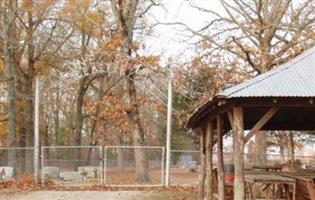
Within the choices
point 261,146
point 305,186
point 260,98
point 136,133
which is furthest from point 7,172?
point 260,98

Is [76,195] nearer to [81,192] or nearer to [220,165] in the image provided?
[81,192]

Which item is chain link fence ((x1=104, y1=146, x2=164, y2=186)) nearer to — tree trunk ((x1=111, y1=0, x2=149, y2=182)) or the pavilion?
tree trunk ((x1=111, y1=0, x2=149, y2=182))

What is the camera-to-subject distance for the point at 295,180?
39.4 feet

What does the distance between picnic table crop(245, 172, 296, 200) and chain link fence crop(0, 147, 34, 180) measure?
1041 centimetres

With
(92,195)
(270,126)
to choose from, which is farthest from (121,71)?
(270,126)

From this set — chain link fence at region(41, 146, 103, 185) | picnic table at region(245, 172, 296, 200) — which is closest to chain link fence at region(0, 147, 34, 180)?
chain link fence at region(41, 146, 103, 185)

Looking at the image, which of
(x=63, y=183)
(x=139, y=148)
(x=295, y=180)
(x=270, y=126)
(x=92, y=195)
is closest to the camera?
(x=295, y=180)

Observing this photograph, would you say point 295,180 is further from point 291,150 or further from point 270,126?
point 291,150

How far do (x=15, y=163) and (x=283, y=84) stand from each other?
1696 centimetres

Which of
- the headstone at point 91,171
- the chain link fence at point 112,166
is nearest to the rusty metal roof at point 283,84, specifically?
the chain link fence at point 112,166

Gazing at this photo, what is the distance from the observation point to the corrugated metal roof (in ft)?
32.9

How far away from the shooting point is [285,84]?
10.5 meters

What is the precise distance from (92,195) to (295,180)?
7.71 m

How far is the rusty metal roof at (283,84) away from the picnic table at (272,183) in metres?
1.84
